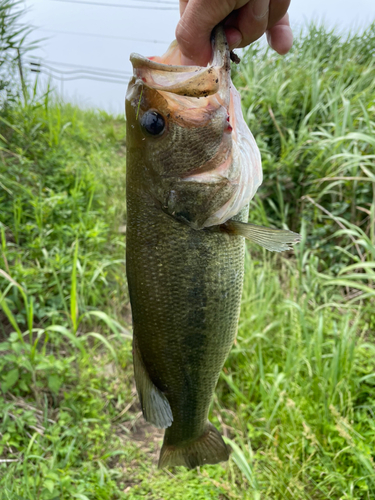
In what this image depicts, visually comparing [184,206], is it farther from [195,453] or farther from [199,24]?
[195,453]

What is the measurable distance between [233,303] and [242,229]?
0.85 ft

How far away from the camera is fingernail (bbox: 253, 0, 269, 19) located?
1206 millimetres

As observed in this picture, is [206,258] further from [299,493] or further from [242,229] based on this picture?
[299,493]

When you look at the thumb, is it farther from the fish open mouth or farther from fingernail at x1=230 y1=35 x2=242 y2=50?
fingernail at x1=230 y1=35 x2=242 y2=50

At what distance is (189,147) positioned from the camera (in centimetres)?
119

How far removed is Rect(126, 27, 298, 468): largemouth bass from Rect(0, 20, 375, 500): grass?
1.09 metres

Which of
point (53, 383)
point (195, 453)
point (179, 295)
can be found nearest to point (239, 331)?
point (53, 383)

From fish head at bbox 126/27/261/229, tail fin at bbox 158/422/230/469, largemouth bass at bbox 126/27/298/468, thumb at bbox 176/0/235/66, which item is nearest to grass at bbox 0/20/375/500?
tail fin at bbox 158/422/230/469

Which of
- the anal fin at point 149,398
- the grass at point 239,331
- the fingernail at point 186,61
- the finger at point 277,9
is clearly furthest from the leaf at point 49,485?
the finger at point 277,9

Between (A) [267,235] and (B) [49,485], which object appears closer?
(A) [267,235]

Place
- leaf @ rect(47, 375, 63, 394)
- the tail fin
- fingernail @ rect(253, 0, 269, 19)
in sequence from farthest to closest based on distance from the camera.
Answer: leaf @ rect(47, 375, 63, 394)
the tail fin
fingernail @ rect(253, 0, 269, 19)

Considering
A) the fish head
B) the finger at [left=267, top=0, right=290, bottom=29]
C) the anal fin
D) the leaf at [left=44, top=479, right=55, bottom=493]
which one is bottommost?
the leaf at [left=44, top=479, right=55, bottom=493]

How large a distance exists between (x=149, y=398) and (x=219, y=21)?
48.2 inches

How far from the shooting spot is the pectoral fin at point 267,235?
1.19 m
